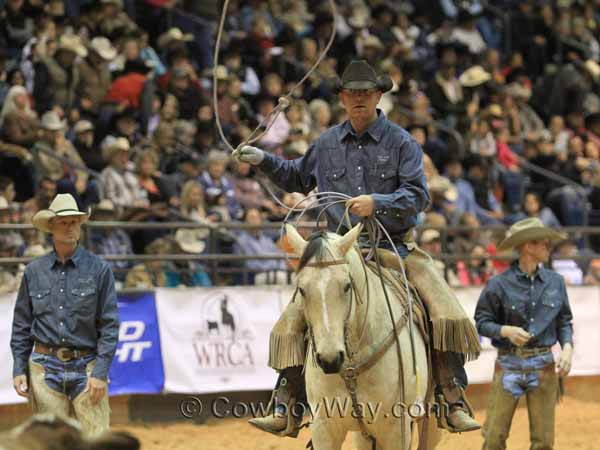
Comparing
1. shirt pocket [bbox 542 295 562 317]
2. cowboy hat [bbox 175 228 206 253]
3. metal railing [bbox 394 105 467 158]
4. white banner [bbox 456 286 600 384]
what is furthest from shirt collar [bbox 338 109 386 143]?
metal railing [bbox 394 105 467 158]

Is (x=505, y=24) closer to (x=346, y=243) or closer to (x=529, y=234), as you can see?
(x=529, y=234)

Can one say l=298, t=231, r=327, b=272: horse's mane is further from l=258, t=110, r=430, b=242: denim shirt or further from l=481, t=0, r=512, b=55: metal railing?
l=481, t=0, r=512, b=55: metal railing

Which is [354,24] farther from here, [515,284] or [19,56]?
[515,284]

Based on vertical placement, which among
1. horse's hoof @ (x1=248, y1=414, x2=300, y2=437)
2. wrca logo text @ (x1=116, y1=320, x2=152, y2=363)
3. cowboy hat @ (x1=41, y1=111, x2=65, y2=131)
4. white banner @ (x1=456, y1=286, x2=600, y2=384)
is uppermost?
cowboy hat @ (x1=41, y1=111, x2=65, y2=131)

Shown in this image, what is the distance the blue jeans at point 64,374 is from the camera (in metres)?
7.06

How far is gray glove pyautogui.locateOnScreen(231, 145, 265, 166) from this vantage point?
21.9 ft

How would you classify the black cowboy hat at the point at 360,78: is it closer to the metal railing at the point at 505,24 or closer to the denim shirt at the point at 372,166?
the denim shirt at the point at 372,166

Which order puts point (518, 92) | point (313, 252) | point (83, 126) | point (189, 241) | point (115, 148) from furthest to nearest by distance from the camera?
point (518, 92), point (83, 126), point (115, 148), point (189, 241), point (313, 252)

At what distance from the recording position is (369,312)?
631cm

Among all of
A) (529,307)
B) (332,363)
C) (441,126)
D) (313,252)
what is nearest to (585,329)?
(529,307)

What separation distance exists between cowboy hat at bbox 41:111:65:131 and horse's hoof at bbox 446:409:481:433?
7.67 m

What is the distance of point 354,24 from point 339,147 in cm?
1245

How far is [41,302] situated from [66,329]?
24 centimetres

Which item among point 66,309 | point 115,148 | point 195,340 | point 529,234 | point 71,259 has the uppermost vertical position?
point 115,148
